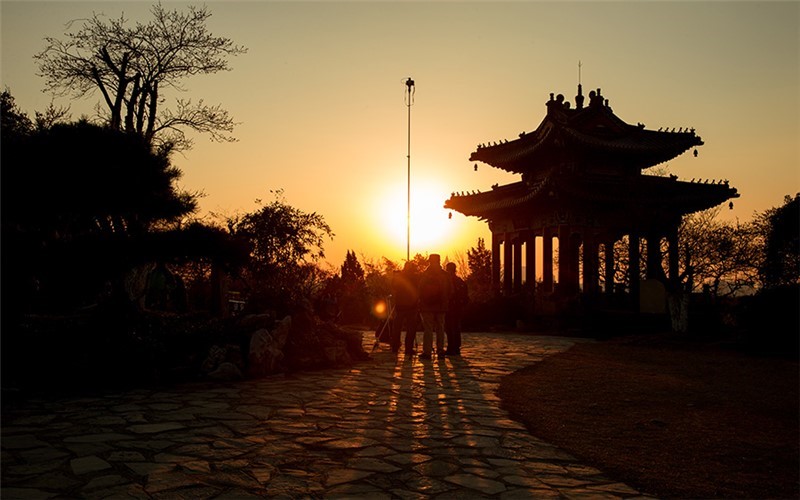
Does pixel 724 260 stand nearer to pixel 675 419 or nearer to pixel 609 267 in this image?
pixel 609 267

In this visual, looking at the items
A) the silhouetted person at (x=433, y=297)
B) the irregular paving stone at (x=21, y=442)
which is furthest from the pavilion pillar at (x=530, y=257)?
the irregular paving stone at (x=21, y=442)

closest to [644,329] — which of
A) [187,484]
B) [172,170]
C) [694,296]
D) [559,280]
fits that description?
[694,296]

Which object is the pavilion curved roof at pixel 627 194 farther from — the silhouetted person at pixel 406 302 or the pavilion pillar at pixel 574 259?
the silhouetted person at pixel 406 302

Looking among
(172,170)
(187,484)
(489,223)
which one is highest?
(489,223)

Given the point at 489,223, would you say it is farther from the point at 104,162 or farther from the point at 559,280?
the point at 104,162

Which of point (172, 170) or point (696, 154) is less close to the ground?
point (696, 154)

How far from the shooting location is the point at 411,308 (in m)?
13.0

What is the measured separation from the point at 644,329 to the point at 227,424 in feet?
56.1

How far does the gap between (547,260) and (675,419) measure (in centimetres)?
2029

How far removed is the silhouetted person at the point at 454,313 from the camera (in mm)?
12922

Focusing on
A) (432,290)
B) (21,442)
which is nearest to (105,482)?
(21,442)

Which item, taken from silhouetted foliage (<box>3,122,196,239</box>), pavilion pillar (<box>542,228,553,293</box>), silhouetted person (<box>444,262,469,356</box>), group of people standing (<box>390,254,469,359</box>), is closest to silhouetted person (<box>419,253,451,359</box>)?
group of people standing (<box>390,254,469,359</box>)

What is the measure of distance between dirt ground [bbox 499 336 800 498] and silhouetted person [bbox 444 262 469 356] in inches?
76.7

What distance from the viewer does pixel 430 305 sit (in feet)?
39.3
